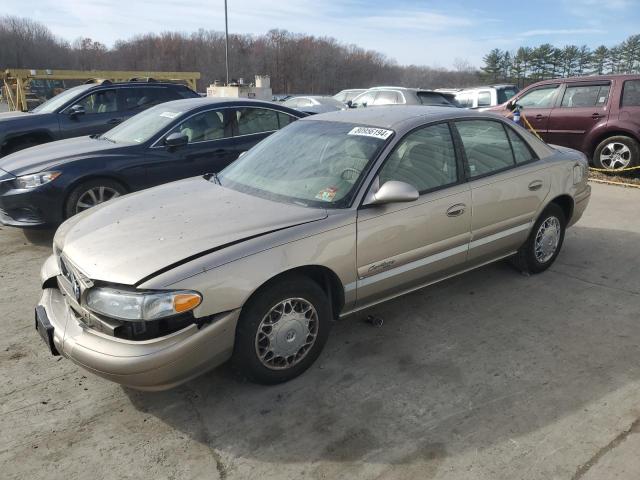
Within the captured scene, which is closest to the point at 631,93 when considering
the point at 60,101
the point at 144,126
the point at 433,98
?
the point at 433,98

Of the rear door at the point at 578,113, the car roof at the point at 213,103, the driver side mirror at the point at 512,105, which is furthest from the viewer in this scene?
the driver side mirror at the point at 512,105

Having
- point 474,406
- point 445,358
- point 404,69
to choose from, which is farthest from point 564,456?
point 404,69

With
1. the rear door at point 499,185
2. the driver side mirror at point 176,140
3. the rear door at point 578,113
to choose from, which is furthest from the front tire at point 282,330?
the rear door at point 578,113

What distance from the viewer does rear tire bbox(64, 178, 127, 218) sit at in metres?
5.40

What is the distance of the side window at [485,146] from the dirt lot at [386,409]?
1.13m

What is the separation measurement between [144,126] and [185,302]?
4.33 m

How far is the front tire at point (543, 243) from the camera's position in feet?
14.7

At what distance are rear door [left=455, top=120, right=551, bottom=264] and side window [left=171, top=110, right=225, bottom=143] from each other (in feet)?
11.0

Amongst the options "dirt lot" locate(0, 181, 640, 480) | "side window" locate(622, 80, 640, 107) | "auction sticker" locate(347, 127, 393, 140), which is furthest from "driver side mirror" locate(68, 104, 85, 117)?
"side window" locate(622, 80, 640, 107)

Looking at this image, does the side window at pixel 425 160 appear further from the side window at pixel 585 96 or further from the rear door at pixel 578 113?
the side window at pixel 585 96

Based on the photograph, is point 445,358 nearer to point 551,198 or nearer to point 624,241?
point 551,198

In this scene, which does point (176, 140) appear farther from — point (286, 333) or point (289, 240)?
point (286, 333)

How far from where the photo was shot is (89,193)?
5520mm

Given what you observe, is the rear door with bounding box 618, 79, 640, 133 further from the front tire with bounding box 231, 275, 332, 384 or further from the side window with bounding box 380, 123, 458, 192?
the front tire with bounding box 231, 275, 332, 384
